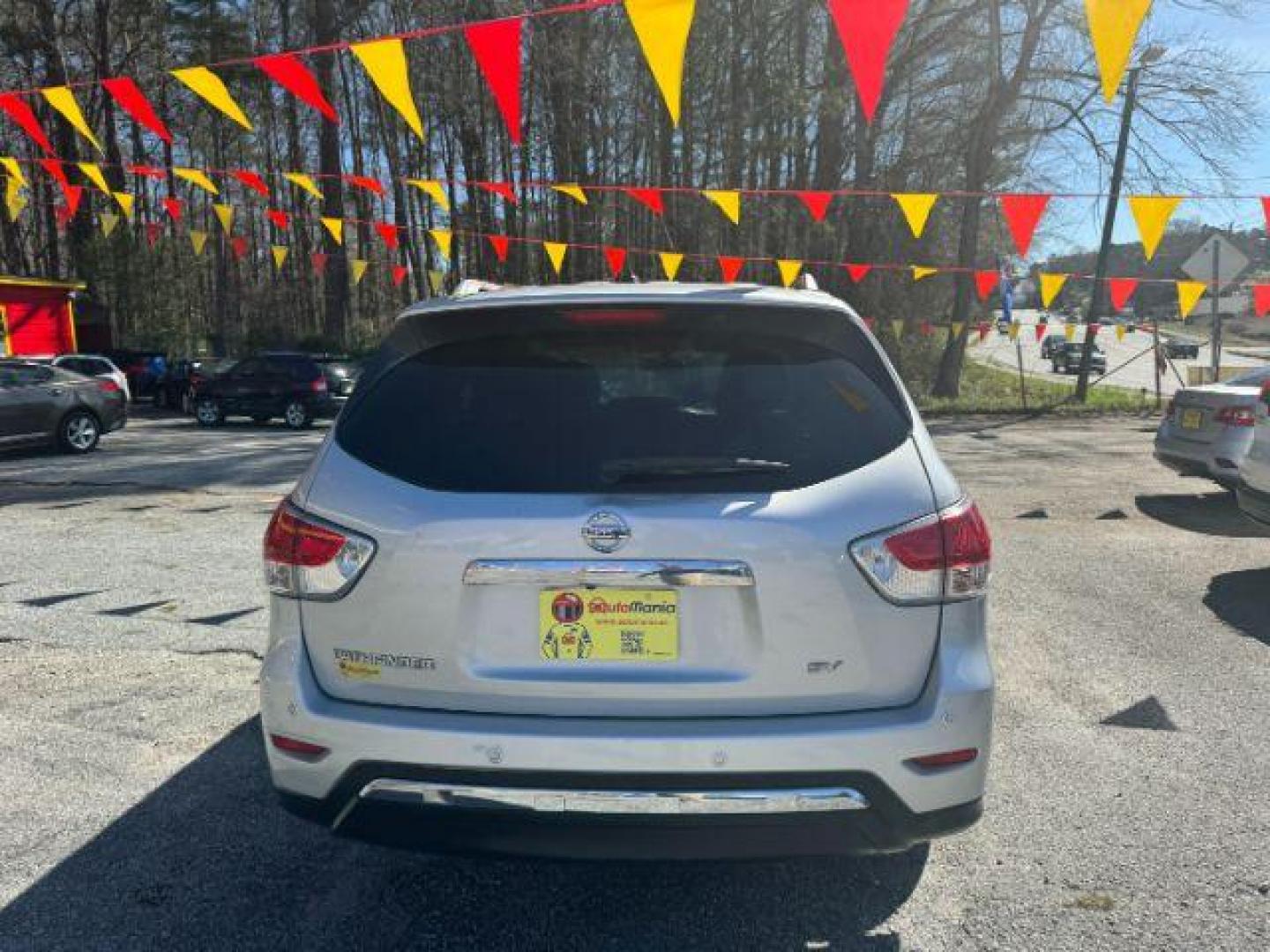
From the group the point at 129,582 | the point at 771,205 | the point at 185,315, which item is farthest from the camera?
the point at 185,315

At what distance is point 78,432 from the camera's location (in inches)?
586

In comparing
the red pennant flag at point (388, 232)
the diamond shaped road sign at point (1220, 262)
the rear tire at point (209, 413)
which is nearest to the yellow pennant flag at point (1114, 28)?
the diamond shaped road sign at point (1220, 262)

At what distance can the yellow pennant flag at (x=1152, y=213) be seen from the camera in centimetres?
1305

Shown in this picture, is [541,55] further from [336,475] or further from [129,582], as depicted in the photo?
[336,475]

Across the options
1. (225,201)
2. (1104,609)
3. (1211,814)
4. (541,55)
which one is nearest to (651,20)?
(1104,609)

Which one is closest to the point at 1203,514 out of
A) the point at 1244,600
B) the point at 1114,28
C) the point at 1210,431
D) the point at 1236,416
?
the point at 1210,431

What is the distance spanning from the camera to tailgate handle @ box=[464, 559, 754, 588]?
2281mm

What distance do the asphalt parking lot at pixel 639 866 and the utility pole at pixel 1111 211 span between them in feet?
58.0

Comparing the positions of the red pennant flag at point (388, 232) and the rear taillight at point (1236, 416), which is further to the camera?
the red pennant flag at point (388, 232)

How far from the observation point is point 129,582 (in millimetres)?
6566

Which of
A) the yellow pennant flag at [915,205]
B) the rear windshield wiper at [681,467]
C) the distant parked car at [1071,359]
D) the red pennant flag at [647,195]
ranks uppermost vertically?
the red pennant flag at [647,195]

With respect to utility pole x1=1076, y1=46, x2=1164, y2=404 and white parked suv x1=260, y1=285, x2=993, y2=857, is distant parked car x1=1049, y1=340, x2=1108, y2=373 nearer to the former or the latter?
utility pole x1=1076, y1=46, x2=1164, y2=404

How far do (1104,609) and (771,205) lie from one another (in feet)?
79.9

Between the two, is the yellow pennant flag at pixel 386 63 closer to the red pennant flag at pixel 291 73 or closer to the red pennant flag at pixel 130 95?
the red pennant flag at pixel 291 73
